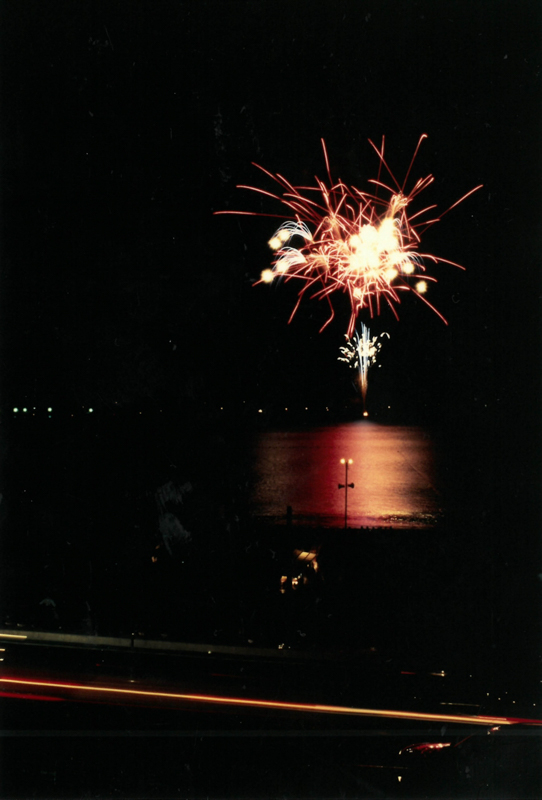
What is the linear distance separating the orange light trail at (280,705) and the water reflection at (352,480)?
264 inches

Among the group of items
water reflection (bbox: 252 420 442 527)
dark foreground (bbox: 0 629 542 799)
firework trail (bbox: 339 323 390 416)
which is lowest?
dark foreground (bbox: 0 629 542 799)

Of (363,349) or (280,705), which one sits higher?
(363,349)

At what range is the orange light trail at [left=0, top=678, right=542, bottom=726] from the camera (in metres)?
3.47

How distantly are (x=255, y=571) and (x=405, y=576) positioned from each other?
1635 millimetres

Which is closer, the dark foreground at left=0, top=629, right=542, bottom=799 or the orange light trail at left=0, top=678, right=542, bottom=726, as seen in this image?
the dark foreground at left=0, top=629, right=542, bottom=799

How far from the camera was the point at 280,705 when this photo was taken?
3.62 metres

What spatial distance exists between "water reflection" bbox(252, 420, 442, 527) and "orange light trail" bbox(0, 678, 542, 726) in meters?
6.71

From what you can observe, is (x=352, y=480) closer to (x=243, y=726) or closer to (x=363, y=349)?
A: (x=363, y=349)

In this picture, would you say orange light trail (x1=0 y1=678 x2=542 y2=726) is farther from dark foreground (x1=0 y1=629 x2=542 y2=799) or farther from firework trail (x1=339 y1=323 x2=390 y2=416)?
firework trail (x1=339 y1=323 x2=390 y2=416)

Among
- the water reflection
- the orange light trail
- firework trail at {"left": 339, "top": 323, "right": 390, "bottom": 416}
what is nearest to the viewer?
the orange light trail

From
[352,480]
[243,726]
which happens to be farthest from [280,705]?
[352,480]

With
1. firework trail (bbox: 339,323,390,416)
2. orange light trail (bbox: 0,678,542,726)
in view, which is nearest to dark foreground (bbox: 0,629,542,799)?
orange light trail (bbox: 0,678,542,726)

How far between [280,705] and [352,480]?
498 inches

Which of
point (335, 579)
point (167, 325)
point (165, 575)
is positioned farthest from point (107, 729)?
point (167, 325)
